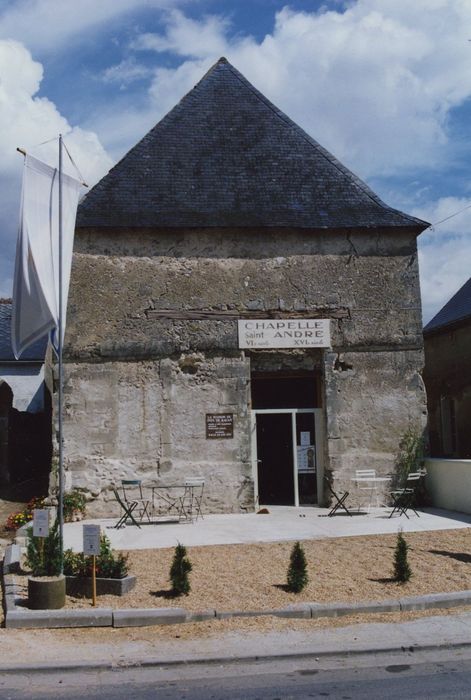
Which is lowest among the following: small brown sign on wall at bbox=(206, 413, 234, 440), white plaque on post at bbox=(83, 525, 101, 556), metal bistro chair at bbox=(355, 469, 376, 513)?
white plaque on post at bbox=(83, 525, 101, 556)

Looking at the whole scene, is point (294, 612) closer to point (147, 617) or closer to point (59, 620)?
point (147, 617)

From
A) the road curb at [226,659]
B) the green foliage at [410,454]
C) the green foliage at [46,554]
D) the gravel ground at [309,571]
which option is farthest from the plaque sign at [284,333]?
the road curb at [226,659]

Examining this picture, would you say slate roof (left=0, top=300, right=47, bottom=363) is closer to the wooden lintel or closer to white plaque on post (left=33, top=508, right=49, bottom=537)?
the wooden lintel

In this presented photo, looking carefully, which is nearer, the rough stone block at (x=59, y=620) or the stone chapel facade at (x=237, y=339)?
the rough stone block at (x=59, y=620)

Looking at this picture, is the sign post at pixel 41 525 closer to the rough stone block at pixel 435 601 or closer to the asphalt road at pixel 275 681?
the asphalt road at pixel 275 681

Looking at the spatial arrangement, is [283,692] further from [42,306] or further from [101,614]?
[42,306]

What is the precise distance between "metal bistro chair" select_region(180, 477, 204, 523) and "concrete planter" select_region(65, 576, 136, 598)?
229 inches

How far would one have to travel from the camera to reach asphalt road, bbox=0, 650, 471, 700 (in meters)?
5.35

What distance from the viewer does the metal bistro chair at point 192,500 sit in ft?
45.7

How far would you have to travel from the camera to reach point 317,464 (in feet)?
49.4

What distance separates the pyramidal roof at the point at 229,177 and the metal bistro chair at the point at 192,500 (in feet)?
16.3

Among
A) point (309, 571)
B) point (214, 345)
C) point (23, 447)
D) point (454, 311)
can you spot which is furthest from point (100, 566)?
point (454, 311)

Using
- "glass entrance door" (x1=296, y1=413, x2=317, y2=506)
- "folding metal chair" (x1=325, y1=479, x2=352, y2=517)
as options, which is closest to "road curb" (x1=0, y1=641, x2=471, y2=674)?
"folding metal chair" (x1=325, y1=479, x2=352, y2=517)

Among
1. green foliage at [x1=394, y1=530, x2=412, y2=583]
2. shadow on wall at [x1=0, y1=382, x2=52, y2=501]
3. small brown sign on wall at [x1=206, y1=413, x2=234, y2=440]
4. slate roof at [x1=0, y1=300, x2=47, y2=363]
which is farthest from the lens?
slate roof at [x1=0, y1=300, x2=47, y2=363]
